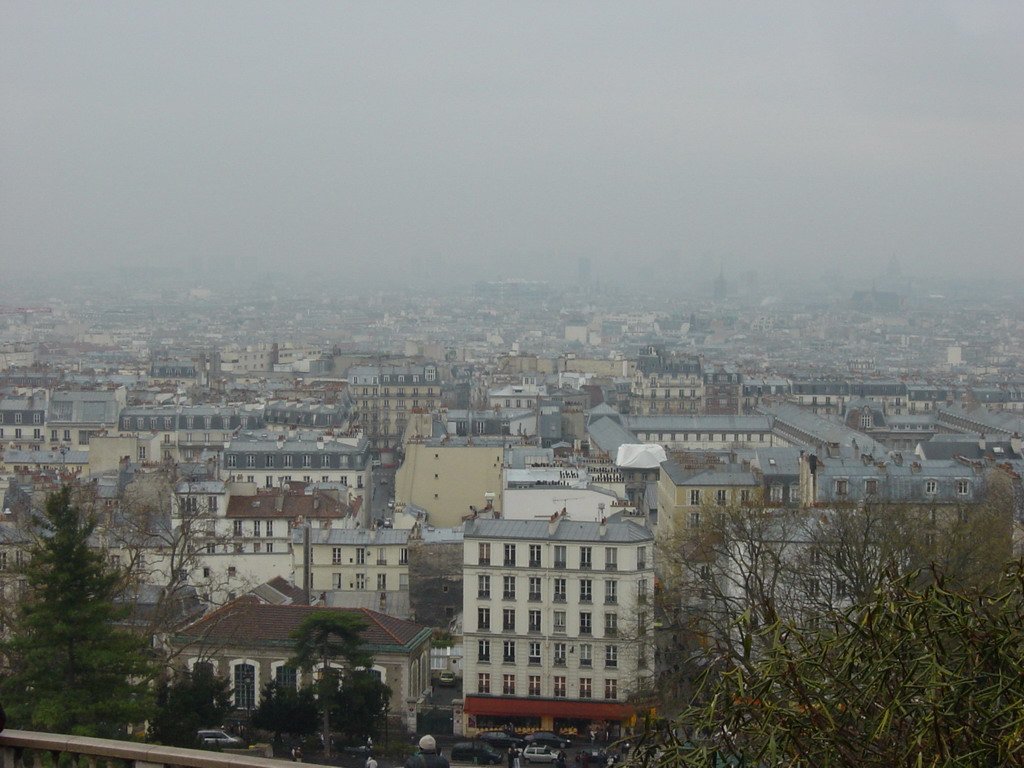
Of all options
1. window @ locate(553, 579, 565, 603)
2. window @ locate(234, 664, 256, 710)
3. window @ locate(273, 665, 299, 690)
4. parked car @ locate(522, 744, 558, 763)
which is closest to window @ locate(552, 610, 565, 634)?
window @ locate(553, 579, 565, 603)

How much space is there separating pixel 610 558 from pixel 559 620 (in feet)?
2.51

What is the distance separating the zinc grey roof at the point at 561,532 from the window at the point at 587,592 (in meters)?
0.40

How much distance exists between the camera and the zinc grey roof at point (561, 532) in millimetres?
14109

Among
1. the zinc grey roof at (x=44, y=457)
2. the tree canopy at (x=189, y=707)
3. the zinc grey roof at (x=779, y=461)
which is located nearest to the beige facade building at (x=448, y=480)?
the zinc grey roof at (x=779, y=461)

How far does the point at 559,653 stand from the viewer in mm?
13992

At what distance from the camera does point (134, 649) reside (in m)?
10.0

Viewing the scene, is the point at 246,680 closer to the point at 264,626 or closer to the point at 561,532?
the point at 264,626

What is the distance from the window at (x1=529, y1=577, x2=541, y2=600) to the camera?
46.4 feet

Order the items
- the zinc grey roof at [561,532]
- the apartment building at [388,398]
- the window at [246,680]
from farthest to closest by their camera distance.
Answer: the apartment building at [388,398] → the zinc grey roof at [561,532] → the window at [246,680]

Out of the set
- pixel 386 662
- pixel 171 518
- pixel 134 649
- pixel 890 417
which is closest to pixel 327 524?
pixel 171 518

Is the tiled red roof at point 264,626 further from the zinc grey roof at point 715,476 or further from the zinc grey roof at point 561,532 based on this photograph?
the zinc grey roof at point 715,476

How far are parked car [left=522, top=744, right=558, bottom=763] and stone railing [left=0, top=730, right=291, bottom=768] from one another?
356 inches

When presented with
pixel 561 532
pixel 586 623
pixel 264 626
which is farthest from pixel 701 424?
pixel 264 626

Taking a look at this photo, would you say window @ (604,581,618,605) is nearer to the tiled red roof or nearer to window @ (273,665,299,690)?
the tiled red roof
